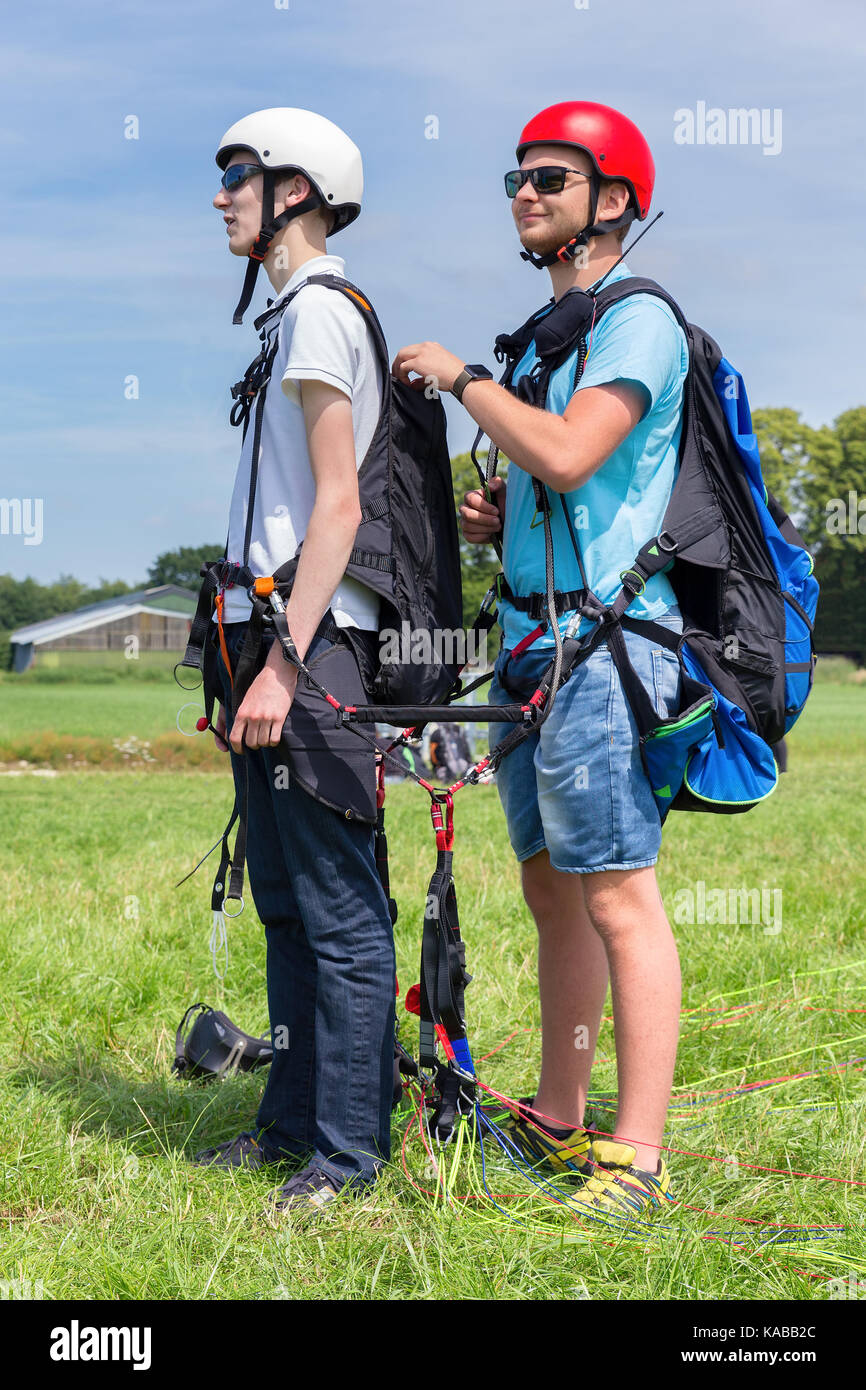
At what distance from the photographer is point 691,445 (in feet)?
10.1

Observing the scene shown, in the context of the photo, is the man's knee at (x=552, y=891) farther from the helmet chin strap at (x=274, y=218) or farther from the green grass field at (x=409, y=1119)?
the helmet chin strap at (x=274, y=218)

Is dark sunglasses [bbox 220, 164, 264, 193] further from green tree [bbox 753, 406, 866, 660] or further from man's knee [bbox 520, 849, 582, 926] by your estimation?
green tree [bbox 753, 406, 866, 660]

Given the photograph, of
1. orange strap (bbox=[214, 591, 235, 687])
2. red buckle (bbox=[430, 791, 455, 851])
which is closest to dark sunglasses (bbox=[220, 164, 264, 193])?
orange strap (bbox=[214, 591, 235, 687])

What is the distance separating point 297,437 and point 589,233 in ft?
2.94

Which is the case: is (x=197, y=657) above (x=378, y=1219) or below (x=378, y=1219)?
above

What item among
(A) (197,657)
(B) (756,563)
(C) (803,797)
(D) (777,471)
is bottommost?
(C) (803,797)

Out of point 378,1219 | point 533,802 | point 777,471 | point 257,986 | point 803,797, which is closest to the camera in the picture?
point 378,1219

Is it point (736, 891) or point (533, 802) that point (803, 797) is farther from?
point (533, 802)

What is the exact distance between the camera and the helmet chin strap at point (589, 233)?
307 cm

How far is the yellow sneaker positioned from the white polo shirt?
1.46 meters

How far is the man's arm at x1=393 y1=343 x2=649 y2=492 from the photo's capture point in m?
2.81

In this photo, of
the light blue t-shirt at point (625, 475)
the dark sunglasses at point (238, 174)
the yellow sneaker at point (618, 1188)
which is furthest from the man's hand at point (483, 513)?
the yellow sneaker at point (618, 1188)
